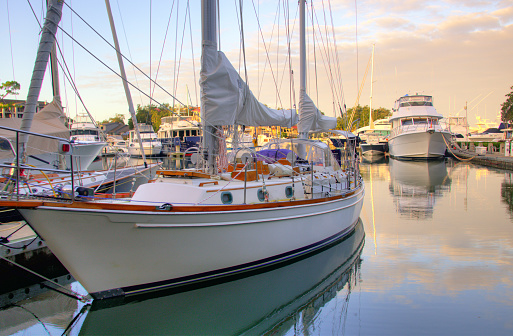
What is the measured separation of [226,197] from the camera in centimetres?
762

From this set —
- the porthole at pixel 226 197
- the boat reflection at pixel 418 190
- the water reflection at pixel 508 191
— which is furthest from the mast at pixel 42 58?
the water reflection at pixel 508 191

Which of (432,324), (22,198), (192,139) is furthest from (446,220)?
(192,139)

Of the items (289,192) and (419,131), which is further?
(419,131)

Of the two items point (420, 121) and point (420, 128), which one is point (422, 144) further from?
point (420, 121)

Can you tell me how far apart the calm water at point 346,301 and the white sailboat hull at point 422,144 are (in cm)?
2745

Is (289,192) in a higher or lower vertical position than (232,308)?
higher

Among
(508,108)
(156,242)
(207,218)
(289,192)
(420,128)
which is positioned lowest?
(156,242)

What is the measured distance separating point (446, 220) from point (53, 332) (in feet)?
40.7

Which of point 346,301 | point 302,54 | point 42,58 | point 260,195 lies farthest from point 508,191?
point 42,58

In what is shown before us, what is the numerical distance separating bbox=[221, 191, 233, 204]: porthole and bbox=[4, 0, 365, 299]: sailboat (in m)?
0.02

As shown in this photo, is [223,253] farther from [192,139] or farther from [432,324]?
[192,139]

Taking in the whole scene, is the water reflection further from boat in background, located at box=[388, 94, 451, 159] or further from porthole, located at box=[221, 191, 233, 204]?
porthole, located at box=[221, 191, 233, 204]

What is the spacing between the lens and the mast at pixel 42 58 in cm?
663

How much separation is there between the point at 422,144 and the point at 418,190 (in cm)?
1921
